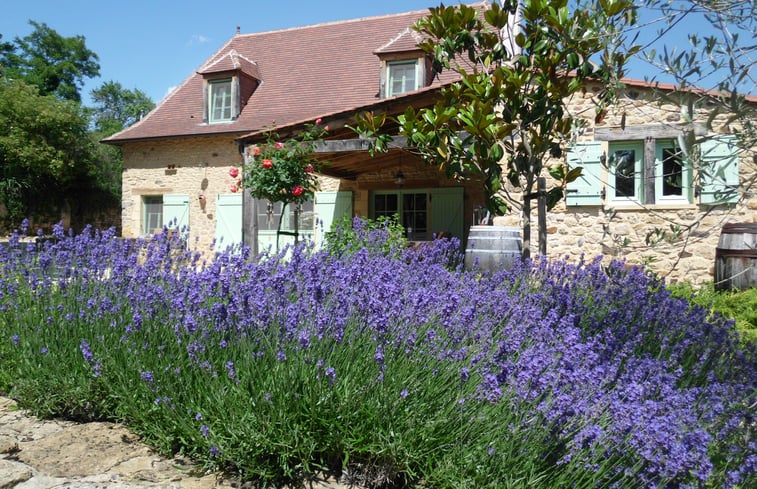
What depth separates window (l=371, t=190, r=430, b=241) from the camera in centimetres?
1191

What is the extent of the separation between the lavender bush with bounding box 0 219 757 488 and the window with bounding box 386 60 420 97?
31.9ft

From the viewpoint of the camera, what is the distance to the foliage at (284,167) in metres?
8.02

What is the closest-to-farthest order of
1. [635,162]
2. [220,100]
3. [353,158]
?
1. [635,162]
2. [353,158]
3. [220,100]

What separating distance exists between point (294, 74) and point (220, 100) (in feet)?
6.73

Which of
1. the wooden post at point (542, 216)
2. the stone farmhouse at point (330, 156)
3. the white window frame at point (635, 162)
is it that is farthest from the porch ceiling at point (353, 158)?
the white window frame at point (635, 162)

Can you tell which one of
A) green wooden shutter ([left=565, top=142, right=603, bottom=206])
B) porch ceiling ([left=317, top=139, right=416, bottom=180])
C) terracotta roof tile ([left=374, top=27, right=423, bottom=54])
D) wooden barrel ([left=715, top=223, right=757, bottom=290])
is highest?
terracotta roof tile ([left=374, top=27, right=423, bottom=54])

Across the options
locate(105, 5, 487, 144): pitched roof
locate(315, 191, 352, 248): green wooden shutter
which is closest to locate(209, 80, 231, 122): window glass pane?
locate(105, 5, 487, 144): pitched roof

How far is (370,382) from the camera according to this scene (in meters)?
2.03

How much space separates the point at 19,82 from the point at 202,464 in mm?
22483

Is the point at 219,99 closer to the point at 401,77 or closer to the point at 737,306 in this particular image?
the point at 401,77

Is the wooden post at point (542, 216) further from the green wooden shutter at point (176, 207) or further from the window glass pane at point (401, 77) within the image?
the green wooden shutter at point (176, 207)

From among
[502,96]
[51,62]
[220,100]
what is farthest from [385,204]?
[51,62]

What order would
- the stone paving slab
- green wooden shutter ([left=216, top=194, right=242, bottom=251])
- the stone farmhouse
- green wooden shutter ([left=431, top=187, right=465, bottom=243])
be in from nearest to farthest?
the stone paving slab < the stone farmhouse < green wooden shutter ([left=431, top=187, right=465, bottom=243]) < green wooden shutter ([left=216, top=194, right=242, bottom=251])

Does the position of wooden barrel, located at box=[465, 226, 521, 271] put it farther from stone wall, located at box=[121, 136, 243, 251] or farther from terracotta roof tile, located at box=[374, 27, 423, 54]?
stone wall, located at box=[121, 136, 243, 251]
